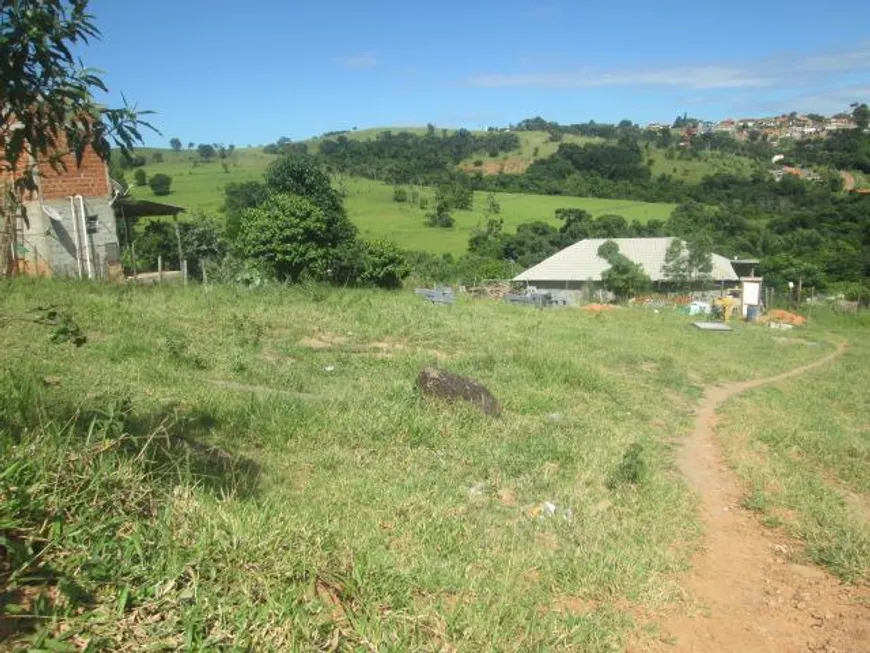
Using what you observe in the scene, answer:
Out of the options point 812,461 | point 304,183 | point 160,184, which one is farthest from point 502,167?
point 812,461

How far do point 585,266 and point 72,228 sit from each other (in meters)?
32.9

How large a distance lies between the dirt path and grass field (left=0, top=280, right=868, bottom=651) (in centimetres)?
21

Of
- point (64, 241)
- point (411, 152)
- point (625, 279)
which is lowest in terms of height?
point (625, 279)

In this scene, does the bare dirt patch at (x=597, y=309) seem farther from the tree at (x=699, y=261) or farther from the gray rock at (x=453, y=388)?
the gray rock at (x=453, y=388)

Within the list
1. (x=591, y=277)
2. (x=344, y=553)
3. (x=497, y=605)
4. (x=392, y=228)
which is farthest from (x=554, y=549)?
(x=392, y=228)

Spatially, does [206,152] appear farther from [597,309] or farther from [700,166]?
[597,309]

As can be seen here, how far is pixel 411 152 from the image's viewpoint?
115812 millimetres

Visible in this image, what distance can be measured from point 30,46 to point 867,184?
306ft

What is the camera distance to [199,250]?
3009 cm

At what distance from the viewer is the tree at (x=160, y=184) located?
64062mm

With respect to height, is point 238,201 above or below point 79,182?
above

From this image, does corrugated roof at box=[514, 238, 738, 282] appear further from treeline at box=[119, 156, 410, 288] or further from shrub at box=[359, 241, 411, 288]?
treeline at box=[119, 156, 410, 288]

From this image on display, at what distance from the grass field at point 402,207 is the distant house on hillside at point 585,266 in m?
11.5

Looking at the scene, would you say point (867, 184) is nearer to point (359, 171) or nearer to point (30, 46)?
point (359, 171)
